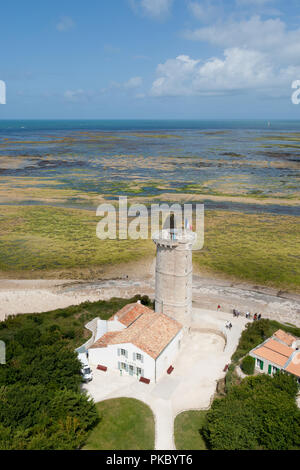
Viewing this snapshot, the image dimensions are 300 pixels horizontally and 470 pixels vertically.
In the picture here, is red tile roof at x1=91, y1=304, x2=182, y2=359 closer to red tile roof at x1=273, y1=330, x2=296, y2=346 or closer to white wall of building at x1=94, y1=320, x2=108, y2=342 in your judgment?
white wall of building at x1=94, y1=320, x2=108, y2=342

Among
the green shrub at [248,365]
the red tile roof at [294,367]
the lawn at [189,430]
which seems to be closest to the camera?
the lawn at [189,430]

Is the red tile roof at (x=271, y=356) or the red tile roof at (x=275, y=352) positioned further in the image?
the red tile roof at (x=275, y=352)

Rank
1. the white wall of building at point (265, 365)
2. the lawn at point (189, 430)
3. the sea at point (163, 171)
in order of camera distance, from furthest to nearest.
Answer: the sea at point (163, 171), the white wall of building at point (265, 365), the lawn at point (189, 430)

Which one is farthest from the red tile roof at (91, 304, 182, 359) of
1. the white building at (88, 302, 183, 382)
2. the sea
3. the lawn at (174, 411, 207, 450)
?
the sea

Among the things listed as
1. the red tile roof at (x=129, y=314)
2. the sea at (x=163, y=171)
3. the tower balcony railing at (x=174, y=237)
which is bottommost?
the red tile roof at (x=129, y=314)

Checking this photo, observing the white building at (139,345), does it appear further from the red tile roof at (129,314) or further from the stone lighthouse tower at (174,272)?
the stone lighthouse tower at (174,272)

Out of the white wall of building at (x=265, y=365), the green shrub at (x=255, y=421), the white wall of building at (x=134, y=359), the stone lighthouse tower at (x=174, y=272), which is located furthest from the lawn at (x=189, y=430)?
the stone lighthouse tower at (x=174, y=272)

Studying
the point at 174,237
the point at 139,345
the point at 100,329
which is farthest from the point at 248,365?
the point at 100,329

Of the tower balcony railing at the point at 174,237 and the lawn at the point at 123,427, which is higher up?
the tower balcony railing at the point at 174,237
